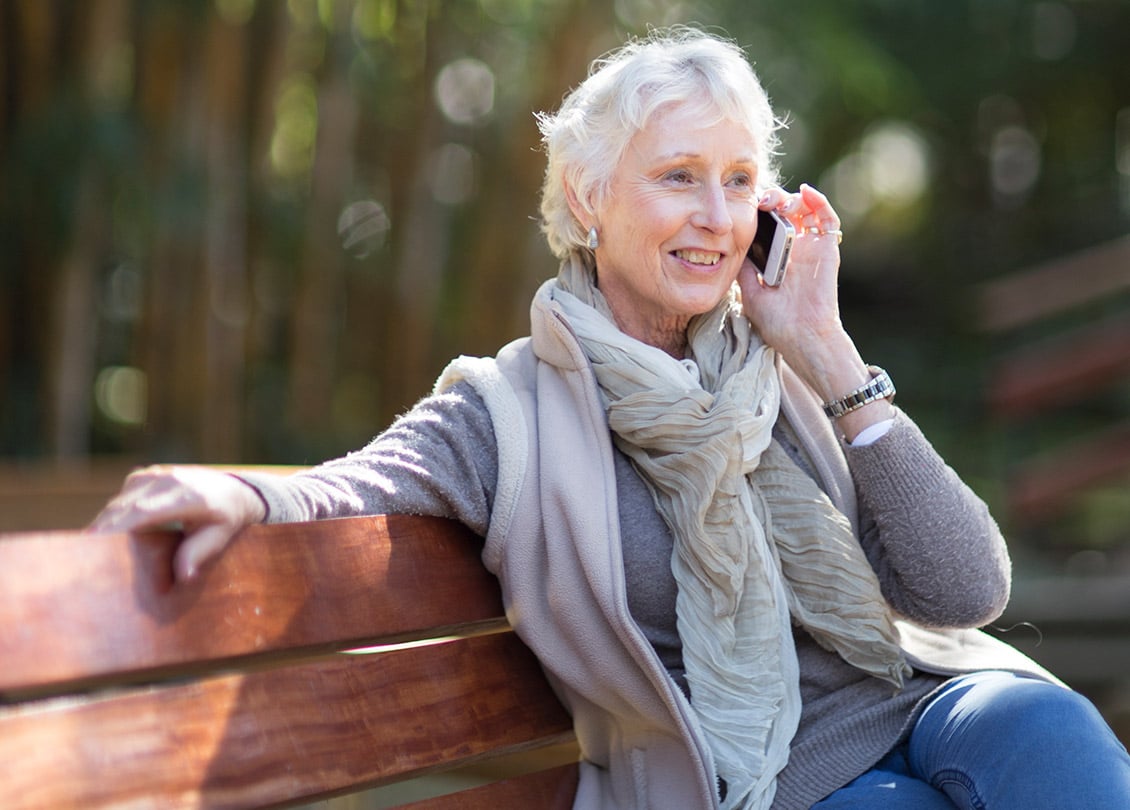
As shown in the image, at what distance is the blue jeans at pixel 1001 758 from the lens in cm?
192

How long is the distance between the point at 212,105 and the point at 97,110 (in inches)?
38.4

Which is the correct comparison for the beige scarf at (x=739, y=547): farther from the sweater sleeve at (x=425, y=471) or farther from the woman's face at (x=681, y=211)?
the sweater sleeve at (x=425, y=471)

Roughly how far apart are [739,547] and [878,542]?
0.34 meters

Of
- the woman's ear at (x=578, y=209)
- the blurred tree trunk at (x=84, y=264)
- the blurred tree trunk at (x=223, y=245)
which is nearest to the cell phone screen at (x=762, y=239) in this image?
the woman's ear at (x=578, y=209)

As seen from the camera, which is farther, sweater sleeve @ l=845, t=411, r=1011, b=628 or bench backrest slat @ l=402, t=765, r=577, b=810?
sweater sleeve @ l=845, t=411, r=1011, b=628

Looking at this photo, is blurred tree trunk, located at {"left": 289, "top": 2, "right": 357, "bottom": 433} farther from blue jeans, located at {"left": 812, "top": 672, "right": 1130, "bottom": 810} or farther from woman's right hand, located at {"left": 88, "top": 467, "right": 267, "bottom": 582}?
woman's right hand, located at {"left": 88, "top": 467, "right": 267, "bottom": 582}

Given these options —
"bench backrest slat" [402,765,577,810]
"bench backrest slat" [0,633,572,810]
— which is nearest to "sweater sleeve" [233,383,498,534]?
"bench backrest slat" [0,633,572,810]

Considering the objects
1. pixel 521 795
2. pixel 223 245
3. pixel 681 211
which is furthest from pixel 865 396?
pixel 223 245

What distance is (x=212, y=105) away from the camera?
25.3 ft

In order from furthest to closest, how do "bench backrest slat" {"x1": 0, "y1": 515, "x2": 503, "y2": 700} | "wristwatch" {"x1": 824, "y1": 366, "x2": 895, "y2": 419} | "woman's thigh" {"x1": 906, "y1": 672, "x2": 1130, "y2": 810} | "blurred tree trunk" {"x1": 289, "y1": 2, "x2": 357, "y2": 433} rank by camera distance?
"blurred tree trunk" {"x1": 289, "y1": 2, "x2": 357, "y2": 433} → "wristwatch" {"x1": 824, "y1": 366, "x2": 895, "y2": 419} → "woman's thigh" {"x1": 906, "y1": 672, "x2": 1130, "y2": 810} → "bench backrest slat" {"x1": 0, "y1": 515, "x2": 503, "y2": 700}

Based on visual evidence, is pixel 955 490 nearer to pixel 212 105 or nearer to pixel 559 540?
pixel 559 540

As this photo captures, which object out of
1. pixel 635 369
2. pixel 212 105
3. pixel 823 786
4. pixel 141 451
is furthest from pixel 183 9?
pixel 823 786

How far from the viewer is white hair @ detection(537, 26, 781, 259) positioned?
7.51ft

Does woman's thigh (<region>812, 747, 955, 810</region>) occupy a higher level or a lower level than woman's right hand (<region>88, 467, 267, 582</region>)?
lower
